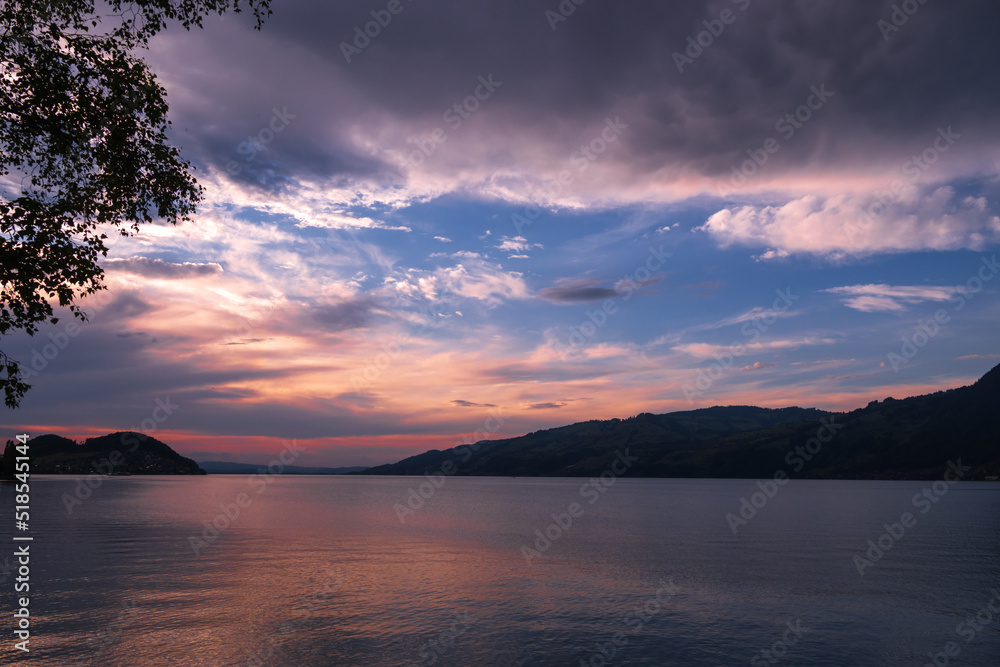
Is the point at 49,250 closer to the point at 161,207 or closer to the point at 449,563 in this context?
the point at 161,207

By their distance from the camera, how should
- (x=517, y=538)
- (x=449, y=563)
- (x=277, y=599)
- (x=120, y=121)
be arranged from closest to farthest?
(x=120, y=121) < (x=277, y=599) < (x=449, y=563) < (x=517, y=538)

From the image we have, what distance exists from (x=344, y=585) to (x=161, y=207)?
34996mm

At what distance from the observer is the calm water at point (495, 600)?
2937 cm

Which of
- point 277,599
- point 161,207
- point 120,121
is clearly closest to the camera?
point 120,121

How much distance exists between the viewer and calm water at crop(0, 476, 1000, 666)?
1156 inches

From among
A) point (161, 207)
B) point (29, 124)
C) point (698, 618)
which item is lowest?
point (698, 618)

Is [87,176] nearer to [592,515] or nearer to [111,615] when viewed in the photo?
[111,615]

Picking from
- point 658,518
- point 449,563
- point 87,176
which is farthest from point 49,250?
point 658,518

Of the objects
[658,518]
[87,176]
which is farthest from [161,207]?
[658,518]

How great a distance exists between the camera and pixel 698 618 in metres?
36.6

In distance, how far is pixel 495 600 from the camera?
4109cm

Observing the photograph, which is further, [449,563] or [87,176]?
[449,563]

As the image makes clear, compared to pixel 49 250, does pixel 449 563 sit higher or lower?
lower

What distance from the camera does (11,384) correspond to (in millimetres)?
17609
